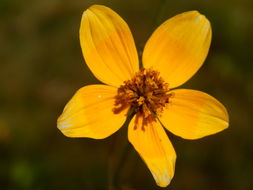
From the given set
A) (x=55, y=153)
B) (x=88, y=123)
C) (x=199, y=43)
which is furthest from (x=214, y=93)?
(x=88, y=123)

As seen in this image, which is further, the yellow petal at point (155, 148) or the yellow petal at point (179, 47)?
the yellow petal at point (179, 47)

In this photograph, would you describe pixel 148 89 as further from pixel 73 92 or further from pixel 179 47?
pixel 73 92

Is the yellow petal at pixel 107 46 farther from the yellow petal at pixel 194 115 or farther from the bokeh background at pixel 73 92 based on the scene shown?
the bokeh background at pixel 73 92

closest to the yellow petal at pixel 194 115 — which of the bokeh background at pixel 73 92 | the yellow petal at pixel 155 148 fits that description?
the yellow petal at pixel 155 148

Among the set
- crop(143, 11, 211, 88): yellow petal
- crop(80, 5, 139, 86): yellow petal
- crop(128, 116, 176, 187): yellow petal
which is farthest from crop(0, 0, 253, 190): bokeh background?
crop(128, 116, 176, 187): yellow petal

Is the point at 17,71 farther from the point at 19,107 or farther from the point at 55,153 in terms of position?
the point at 55,153
